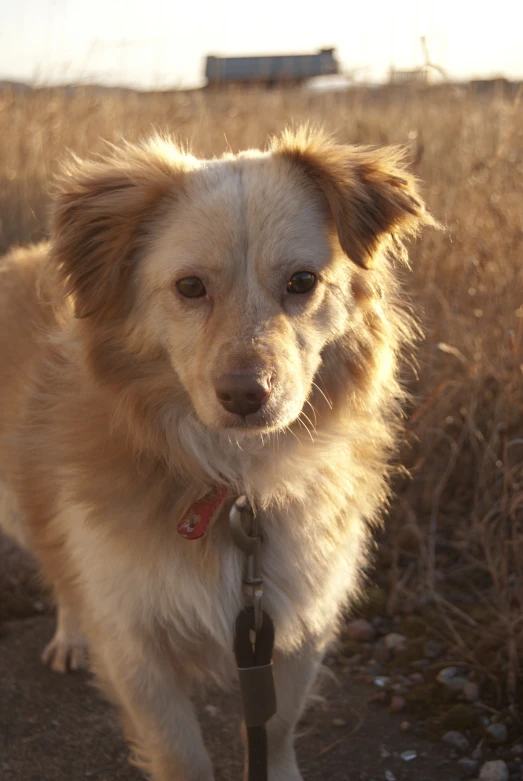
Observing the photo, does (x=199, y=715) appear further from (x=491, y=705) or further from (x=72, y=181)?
(x=72, y=181)

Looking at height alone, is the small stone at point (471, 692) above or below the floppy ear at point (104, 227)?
below

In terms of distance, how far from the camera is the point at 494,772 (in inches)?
104

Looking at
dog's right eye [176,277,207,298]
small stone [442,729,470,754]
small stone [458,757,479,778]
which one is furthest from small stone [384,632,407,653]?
dog's right eye [176,277,207,298]

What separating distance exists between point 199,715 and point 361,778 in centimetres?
66

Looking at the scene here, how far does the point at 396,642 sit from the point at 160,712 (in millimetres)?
1235

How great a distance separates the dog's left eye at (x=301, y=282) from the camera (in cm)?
234

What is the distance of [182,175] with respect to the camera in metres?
2.55

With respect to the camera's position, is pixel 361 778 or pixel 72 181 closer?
pixel 72 181

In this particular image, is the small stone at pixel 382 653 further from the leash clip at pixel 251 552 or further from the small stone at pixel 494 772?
the leash clip at pixel 251 552

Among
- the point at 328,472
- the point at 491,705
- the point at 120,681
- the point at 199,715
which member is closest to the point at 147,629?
the point at 120,681

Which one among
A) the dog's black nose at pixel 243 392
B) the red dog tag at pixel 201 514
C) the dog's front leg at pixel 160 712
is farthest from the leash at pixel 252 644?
the dog's black nose at pixel 243 392

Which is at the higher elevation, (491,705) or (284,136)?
(284,136)

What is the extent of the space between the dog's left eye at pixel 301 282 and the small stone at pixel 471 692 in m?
1.62

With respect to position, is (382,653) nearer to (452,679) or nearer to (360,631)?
(360,631)
